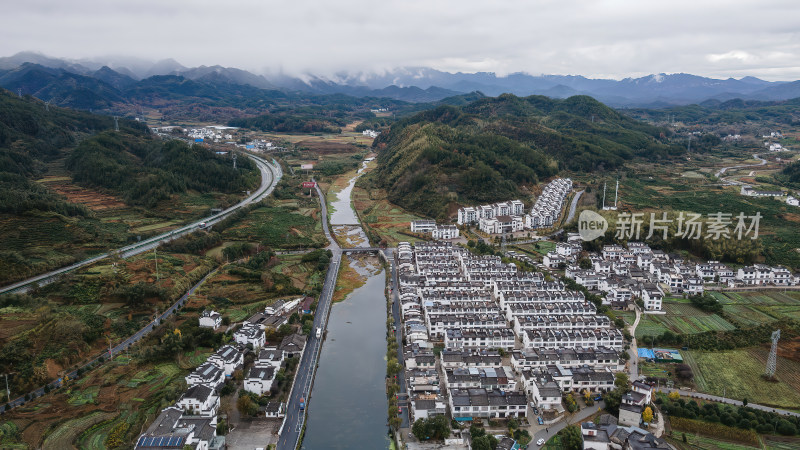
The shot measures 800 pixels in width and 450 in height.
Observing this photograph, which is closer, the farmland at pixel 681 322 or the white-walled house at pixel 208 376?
the white-walled house at pixel 208 376

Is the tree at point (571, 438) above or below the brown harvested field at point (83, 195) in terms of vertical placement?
below

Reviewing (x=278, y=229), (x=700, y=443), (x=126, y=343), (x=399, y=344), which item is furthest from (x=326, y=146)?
(x=700, y=443)

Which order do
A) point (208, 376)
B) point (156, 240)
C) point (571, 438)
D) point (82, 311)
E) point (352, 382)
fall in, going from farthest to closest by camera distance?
point (156, 240), point (82, 311), point (352, 382), point (208, 376), point (571, 438)

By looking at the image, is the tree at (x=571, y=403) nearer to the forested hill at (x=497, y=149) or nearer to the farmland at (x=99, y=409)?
the farmland at (x=99, y=409)

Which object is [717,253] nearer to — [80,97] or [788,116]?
[788,116]

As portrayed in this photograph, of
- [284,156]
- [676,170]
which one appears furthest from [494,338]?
[284,156]

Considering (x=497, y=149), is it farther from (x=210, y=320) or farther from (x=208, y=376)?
(x=208, y=376)

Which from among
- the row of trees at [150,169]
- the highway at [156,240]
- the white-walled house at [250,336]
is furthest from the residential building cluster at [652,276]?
the row of trees at [150,169]
